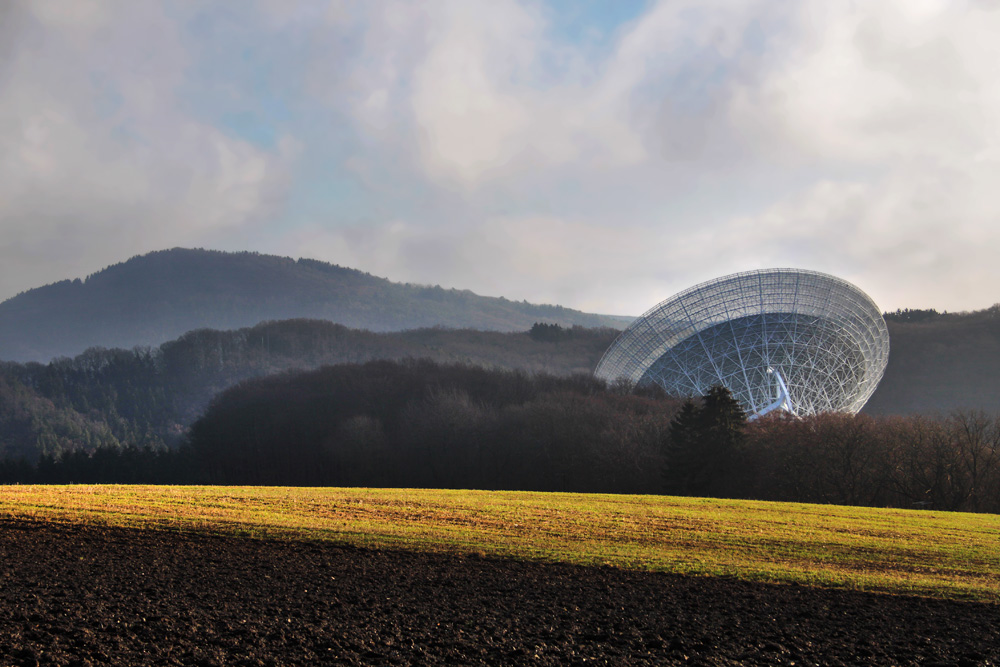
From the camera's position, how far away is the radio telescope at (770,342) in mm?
61938

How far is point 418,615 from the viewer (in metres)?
Result: 14.8

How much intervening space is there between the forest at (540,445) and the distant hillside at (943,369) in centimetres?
6177

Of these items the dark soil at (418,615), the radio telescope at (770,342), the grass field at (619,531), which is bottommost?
the dark soil at (418,615)

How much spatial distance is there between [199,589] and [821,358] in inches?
2371

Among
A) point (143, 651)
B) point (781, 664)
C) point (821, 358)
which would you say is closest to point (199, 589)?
point (143, 651)

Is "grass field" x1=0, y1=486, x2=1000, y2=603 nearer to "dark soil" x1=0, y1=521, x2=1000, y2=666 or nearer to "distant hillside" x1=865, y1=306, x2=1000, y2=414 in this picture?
"dark soil" x1=0, y1=521, x2=1000, y2=666

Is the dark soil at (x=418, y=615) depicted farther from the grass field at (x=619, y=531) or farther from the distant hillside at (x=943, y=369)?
the distant hillside at (x=943, y=369)

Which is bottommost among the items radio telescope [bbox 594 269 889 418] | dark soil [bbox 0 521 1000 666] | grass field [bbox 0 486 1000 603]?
dark soil [bbox 0 521 1000 666]

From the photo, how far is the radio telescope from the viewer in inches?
2438

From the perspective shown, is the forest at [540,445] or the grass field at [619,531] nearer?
the grass field at [619,531]


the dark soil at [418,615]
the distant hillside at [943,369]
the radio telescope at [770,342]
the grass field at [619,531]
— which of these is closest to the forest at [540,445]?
the radio telescope at [770,342]

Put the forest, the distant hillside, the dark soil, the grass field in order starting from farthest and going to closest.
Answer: the distant hillside < the forest < the grass field < the dark soil

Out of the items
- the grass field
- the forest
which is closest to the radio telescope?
the forest

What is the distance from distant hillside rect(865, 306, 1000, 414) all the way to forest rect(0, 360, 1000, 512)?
61.8 m
